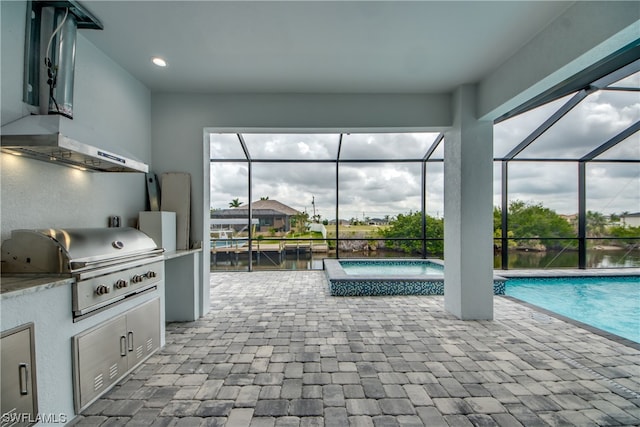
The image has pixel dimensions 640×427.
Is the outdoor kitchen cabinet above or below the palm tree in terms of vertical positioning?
below

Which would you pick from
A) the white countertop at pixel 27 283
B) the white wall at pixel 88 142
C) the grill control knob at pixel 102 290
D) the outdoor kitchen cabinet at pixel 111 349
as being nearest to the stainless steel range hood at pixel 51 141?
the white wall at pixel 88 142

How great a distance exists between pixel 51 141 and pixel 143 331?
1660 millimetres

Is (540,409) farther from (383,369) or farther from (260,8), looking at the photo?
(260,8)

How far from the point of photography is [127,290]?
216 cm

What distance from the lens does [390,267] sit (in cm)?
705

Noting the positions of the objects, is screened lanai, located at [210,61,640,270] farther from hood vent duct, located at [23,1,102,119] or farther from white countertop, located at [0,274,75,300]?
white countertop, located at [0,274,75,300]

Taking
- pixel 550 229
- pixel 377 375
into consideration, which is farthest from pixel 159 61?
pixel 550 229

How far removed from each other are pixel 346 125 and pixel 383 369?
9.22 feet

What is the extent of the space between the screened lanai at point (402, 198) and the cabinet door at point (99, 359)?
14.5 ft

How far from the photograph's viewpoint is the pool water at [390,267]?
6.49 m

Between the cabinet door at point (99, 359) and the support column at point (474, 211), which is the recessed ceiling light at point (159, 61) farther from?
the support column at point (474, 211)

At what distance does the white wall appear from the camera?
1816mm

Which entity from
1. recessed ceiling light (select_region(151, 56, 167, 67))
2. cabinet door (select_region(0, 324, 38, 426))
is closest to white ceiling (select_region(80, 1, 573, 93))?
recessed ceiling light (select_region(151, 56, 167, 67))

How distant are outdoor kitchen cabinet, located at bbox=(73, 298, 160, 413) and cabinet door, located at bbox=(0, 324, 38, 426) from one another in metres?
0.25
